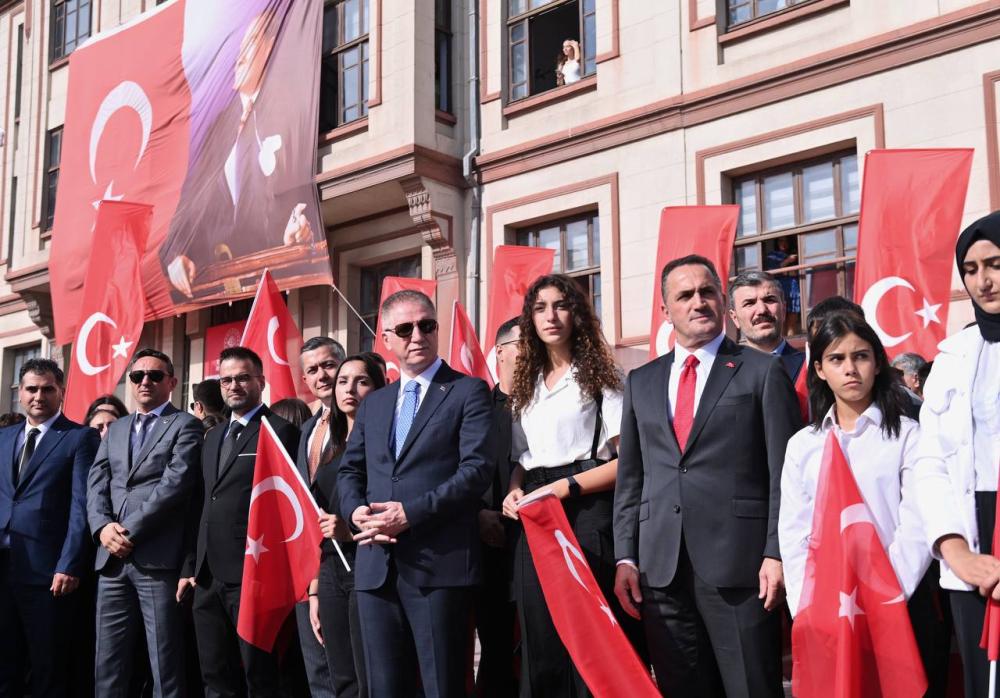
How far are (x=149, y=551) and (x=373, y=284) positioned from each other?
9.33 m

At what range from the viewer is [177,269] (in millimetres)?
14492

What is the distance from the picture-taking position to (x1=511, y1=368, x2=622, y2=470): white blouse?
13.5ft

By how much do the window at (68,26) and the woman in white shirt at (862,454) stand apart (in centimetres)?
1799

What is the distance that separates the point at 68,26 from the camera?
18953 millimetres

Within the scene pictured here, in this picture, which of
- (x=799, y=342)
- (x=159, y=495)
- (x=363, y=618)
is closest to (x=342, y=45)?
(x=799, y=342)

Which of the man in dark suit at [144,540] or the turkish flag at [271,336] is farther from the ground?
the turkish flag at [271,336]

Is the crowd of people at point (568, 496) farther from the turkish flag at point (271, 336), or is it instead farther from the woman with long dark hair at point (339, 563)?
the turkish flag at point (271, 336)

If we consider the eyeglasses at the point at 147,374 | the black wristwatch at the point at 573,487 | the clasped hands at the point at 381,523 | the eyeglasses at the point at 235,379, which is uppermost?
the eyeglasses at the point at 147,374

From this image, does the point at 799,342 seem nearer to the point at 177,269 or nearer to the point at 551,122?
the point at 551,122

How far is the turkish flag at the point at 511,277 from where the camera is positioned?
9.62m

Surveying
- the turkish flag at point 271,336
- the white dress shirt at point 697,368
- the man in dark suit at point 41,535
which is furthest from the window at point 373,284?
the white dress shirt at point 697,368

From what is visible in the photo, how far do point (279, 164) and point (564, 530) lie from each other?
35.4ft

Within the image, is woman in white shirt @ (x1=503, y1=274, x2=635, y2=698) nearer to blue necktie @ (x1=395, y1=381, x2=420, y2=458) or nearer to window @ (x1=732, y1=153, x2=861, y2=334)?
blue necktie @ (x1=395, y1=381, x2=420, y2=458)

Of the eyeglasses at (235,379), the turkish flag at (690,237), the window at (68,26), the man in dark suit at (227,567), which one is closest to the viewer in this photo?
the man in dark suit at (227,567)
